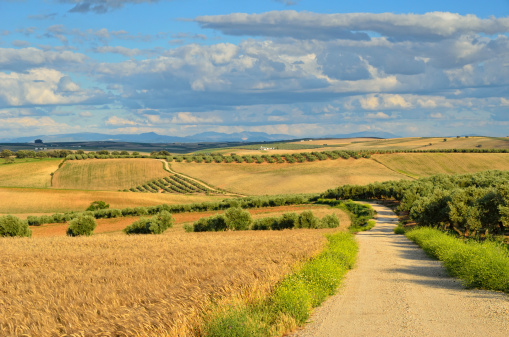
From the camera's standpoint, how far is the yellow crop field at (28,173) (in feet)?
369

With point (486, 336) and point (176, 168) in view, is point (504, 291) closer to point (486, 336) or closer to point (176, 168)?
point (486, 336)

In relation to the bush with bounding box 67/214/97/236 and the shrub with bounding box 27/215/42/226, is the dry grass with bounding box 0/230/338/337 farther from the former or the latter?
the shrub with bounding box 27/215/42/226

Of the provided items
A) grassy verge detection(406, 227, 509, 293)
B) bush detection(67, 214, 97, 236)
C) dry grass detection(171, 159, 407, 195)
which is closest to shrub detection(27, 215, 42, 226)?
bush detection(67, 214, 97, 236)

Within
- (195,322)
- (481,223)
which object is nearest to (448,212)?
(481,223)

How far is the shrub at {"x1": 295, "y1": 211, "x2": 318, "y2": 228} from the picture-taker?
52.0 meters

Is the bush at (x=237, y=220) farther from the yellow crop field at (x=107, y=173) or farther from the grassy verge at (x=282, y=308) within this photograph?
the yellow crop field at (x=107, y=173)

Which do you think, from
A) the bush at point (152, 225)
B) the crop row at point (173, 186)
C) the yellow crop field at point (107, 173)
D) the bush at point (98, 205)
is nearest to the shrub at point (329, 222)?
the bush at point (152, 225)

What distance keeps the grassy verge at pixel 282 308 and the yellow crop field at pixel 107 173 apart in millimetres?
100555

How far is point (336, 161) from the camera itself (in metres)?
130

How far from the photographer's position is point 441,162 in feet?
426

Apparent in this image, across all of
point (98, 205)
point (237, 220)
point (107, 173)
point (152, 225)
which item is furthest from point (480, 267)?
point (107, 173)

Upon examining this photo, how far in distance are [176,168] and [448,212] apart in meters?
96.7

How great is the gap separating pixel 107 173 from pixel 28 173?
18.9 m

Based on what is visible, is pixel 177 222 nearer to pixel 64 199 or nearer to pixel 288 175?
pixel 64 199
